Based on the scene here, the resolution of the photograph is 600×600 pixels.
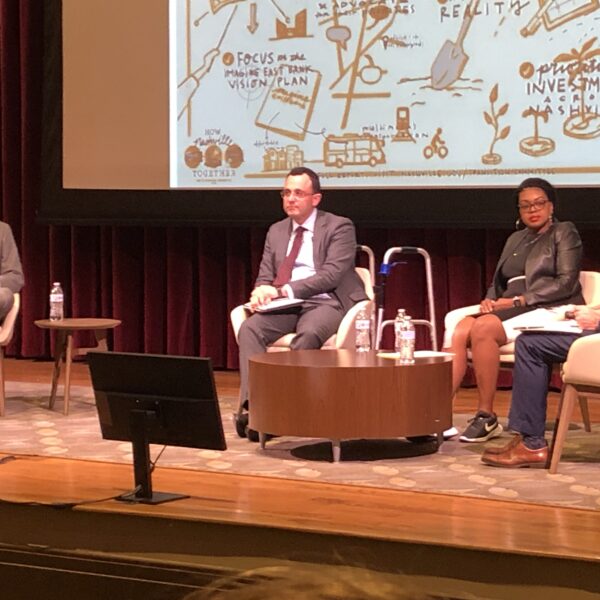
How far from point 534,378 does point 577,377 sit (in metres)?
0.25

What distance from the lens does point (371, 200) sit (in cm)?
631

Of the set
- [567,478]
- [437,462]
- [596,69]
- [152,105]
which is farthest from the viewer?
[152,105]

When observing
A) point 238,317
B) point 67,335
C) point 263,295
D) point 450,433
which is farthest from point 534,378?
point 67,335

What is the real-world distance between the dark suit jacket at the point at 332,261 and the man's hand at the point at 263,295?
87 mm

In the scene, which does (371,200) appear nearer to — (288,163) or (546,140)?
(288,163)

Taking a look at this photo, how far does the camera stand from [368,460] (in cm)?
466

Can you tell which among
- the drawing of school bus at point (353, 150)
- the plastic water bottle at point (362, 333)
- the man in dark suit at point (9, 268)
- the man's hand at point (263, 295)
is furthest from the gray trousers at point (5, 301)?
the drawing of school bus at point (353, 150)

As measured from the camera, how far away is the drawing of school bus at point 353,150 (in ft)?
20.7

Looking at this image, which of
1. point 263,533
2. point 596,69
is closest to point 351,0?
point 596,69

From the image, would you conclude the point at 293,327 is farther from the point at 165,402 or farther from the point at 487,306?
the point at 165,402

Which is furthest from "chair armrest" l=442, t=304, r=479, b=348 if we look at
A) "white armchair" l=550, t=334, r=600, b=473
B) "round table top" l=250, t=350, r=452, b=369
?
"white armchair" l=550, t=334, r=600, b=473

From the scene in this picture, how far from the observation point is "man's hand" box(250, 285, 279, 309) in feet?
17.1

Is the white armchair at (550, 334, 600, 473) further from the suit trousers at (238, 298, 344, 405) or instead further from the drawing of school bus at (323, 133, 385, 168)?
the drawing of school bus at (323, 133, 385, 168)

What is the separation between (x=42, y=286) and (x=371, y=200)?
2500mm
